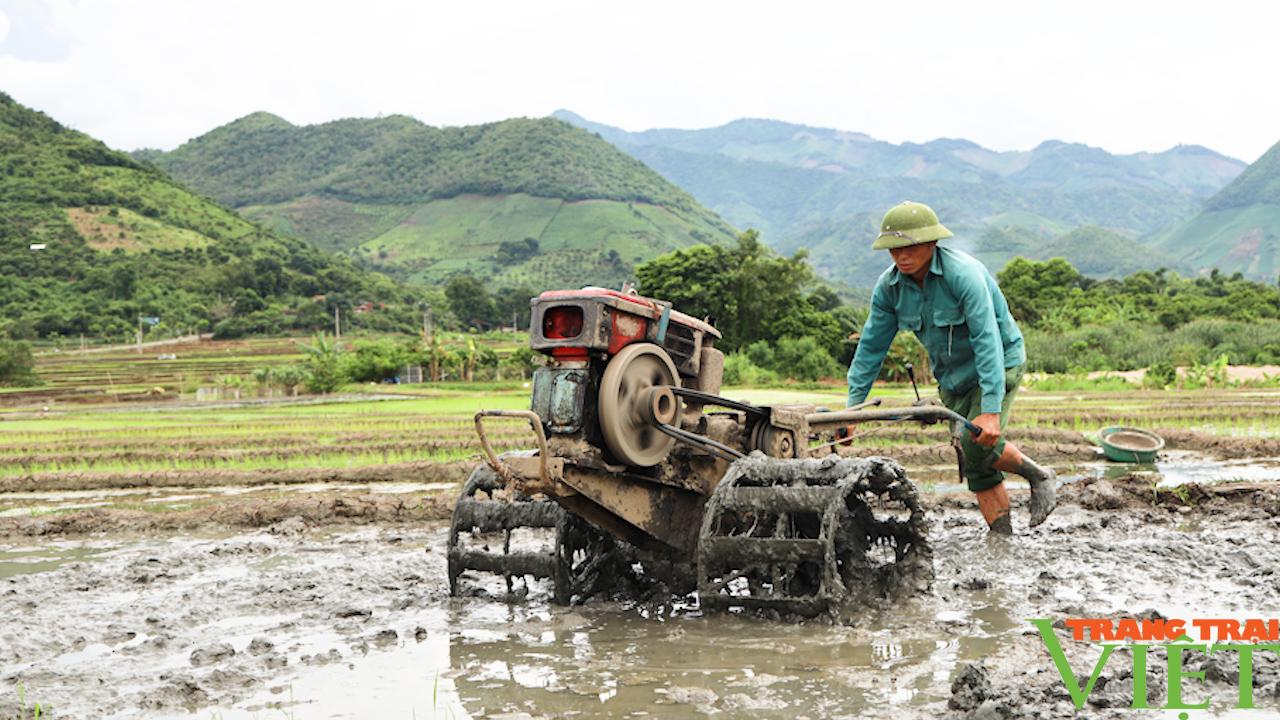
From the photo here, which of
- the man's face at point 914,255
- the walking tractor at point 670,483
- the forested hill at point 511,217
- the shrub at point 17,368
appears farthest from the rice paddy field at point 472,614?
the forested hill at point 511,217

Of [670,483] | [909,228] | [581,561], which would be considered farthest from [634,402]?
[909,228]

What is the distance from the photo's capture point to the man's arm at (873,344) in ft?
20.9

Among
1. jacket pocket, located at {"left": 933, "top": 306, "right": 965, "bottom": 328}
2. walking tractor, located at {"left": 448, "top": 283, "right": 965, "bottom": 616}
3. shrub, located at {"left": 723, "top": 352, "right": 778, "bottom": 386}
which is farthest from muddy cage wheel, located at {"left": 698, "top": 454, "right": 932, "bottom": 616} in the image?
shrub, located at {"left": 723, "top": 352, "right": 778, "bottom": 386}

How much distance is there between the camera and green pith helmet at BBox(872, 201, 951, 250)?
5722 mm

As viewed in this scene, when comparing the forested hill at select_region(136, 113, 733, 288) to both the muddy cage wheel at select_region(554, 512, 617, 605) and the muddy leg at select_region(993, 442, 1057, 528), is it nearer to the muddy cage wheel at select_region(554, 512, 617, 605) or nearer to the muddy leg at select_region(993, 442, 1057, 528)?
the muddy leg at select_region(993, 442, 1057, 528)

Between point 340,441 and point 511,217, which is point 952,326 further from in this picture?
point 511,217

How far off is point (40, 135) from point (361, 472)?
388 ft

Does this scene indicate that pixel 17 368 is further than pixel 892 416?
Yes

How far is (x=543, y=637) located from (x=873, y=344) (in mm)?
2664

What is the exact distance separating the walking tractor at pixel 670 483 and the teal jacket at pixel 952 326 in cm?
42

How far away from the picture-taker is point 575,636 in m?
5.20

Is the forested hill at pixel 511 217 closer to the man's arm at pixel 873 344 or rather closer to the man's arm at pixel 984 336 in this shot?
the man's arm at pixel 873 344

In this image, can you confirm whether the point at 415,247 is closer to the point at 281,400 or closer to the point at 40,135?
the point at 40,135

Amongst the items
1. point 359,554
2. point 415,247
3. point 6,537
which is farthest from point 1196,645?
point 415,247
